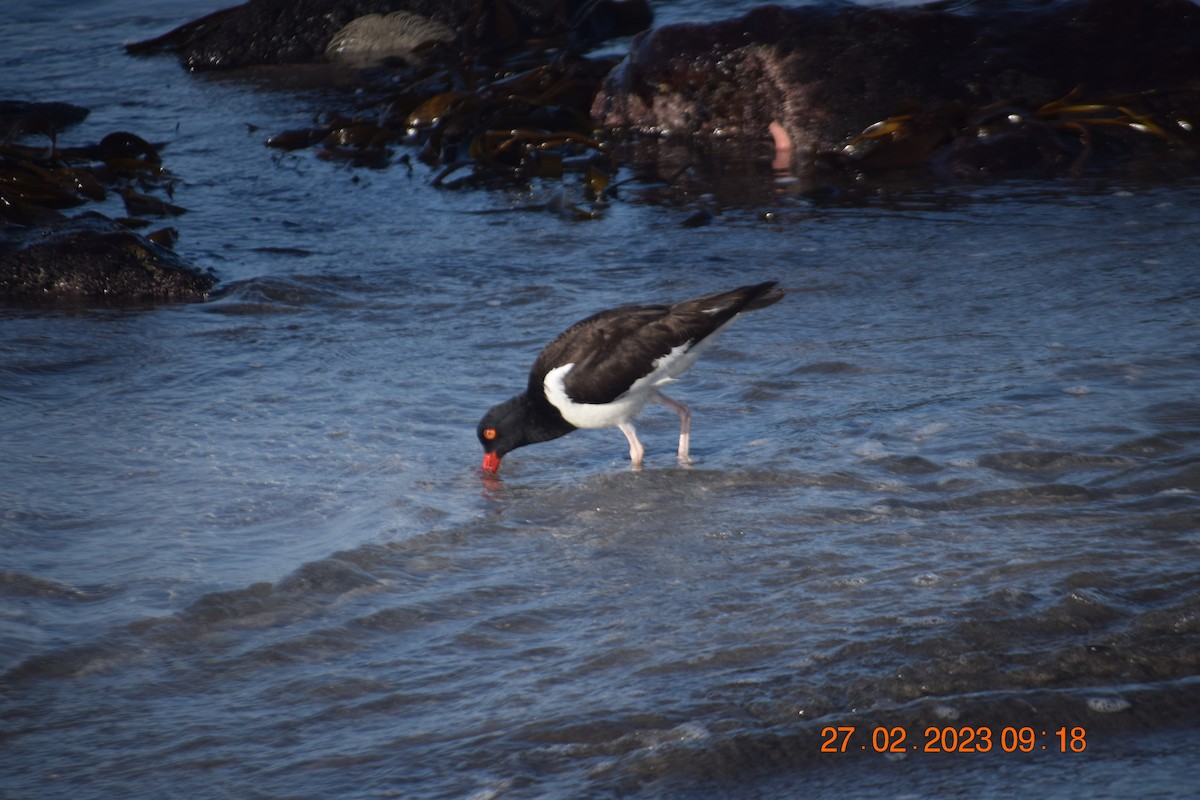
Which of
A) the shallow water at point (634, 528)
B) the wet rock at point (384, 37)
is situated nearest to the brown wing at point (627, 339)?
the shallow water at point (634, 528)

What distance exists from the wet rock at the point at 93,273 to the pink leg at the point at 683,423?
142 inches

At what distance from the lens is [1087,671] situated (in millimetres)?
3516

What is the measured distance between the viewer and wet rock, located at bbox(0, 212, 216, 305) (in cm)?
795

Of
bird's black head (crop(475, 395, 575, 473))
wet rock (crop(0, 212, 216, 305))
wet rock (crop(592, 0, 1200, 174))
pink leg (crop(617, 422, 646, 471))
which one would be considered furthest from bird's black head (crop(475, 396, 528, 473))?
wet rock (crop(592, 0, 1200, 174))

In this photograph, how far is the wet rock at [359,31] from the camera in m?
13.9

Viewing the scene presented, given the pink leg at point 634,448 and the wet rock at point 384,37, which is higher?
the wet rock at point 384,37

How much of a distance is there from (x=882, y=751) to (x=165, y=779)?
6.35 ft

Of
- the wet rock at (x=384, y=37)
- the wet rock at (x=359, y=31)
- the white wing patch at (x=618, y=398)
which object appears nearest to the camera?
the white wing patch at (x=618, y=398)

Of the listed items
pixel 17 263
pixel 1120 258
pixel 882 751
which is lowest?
pixel 882 751

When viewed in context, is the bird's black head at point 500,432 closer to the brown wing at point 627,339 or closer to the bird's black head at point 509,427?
the bird's black head at point 509,427

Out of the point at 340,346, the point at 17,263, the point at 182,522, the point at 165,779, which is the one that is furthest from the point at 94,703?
the point at 17,263

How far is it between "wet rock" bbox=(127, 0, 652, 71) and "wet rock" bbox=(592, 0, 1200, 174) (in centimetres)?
361

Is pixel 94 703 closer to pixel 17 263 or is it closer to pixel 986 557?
pixel 986 557
